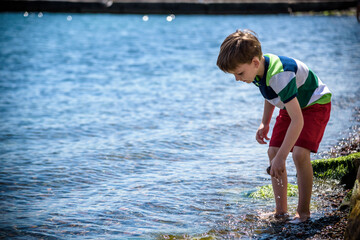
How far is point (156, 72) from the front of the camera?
13.5 meters

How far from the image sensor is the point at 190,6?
132ft

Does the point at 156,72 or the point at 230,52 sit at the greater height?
the point at 230,52

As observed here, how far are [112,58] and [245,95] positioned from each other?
26.5ft

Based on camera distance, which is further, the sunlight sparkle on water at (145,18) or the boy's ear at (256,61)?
the sunlight sparkle on water at (145,18)

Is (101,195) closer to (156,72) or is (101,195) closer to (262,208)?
(262,208)

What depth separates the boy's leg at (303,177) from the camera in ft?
11.4

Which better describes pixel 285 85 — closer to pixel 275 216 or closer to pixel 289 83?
pixel 289 83

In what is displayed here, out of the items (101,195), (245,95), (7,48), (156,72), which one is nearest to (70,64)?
(156,72)

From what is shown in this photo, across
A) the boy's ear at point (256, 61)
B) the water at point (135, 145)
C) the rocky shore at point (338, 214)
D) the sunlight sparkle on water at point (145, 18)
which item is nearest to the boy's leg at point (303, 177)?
the rocky shore at point (338, 214)

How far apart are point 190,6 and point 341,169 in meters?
37.2

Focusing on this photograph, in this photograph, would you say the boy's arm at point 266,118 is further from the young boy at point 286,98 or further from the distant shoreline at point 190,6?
the distant shoreline at point 190,6

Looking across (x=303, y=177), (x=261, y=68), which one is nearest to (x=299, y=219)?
(x=303, y=177)

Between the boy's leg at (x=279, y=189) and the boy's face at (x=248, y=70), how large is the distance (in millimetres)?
651

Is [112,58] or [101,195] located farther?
[112,58]
